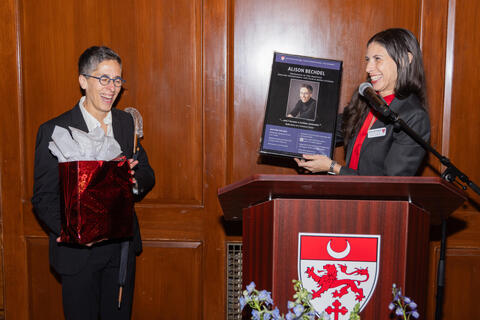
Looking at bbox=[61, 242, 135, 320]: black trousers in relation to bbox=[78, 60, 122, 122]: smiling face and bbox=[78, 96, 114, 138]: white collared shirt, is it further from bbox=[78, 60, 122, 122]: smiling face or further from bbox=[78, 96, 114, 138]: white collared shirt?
bbox=[78, 60, 122, 122]: smiling face

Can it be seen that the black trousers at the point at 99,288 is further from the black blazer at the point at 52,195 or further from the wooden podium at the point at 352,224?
the wooden podium at the point at 352,224

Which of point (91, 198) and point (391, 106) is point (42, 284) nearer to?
point (91, 198)

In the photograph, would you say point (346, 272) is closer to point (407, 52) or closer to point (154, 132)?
point (407, 52)

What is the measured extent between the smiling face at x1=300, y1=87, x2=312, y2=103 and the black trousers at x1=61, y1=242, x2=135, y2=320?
3.73ft

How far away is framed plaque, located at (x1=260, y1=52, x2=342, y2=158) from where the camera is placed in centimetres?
196

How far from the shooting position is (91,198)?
5.47ft

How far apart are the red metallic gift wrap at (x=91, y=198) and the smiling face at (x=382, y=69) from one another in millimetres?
1195

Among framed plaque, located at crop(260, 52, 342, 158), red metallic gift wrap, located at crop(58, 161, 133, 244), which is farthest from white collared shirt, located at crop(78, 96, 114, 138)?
framed plaque, located at crop(260, 52, 342, 158)

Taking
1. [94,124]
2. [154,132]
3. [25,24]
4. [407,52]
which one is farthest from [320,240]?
[25,24]

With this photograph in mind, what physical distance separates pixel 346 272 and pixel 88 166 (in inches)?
41.7

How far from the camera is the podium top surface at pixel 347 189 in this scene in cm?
114

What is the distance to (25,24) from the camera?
2.52 metres

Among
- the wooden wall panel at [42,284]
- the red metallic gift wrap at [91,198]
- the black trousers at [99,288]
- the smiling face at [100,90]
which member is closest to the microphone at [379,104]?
the red metallic gift wrap at [91,198]

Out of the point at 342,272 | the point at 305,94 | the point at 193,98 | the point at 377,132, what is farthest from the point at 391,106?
the point at 193,98
